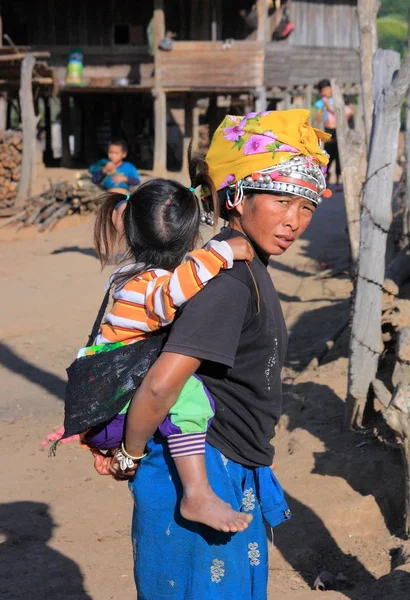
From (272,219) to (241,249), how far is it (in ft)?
0.64

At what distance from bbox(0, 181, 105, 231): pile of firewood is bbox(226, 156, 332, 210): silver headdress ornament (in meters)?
14.2

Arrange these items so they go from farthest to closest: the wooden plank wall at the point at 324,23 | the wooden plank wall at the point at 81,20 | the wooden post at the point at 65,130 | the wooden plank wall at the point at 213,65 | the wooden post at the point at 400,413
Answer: the wooden plank wall at the point at 324,23 < the wooden post at the point at 65,130 < the wooden plank wall at the point at 81,20 < the wooden plank wall at the point at 213,65 < the wooden post at the point at 400,413

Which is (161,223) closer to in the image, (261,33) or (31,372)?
(31,372)

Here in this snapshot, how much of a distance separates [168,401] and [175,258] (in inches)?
17.7

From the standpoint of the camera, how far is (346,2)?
2622cm

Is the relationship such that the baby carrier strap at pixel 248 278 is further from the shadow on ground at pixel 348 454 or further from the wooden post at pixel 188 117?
the wooden post at pixel 188 117

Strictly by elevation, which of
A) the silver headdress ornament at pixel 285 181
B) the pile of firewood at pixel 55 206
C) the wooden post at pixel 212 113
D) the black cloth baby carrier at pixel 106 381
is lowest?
the pile of firewood at pixel 55 206

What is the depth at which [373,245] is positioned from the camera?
566 cm

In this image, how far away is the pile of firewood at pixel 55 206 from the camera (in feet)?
54.0

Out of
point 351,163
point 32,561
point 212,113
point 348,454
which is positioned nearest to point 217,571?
point 32,561

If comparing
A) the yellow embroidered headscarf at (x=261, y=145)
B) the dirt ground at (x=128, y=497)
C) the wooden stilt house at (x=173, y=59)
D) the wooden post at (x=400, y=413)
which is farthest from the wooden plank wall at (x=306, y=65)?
the yellow embroidered headscarf at (x=261, y=145)

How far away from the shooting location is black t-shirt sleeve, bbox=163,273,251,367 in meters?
2.05

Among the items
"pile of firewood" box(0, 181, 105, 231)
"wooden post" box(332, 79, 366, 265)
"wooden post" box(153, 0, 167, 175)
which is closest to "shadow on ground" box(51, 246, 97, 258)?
"pile of firewood" box(0, 181, 105, 231)

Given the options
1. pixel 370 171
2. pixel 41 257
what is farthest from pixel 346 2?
pixel 370 171
